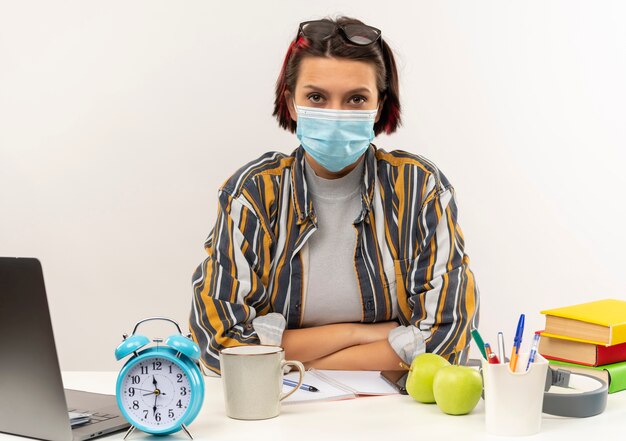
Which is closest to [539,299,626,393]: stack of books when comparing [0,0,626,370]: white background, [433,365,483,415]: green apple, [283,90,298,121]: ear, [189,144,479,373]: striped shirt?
[433,365,483,415]: green apple

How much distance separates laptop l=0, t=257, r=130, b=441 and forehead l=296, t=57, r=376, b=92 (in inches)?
38.0

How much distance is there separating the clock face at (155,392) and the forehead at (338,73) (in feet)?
2.94

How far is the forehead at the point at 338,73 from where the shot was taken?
187 centimetres

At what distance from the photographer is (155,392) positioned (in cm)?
120

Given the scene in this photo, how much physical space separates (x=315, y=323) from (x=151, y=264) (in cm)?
113

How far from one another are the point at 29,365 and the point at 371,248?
1.00 meters

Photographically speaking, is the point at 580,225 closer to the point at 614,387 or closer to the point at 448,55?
the point at 448,55

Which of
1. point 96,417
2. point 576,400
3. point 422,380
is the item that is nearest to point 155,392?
point 96,417

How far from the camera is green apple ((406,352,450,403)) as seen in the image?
52.6 inches

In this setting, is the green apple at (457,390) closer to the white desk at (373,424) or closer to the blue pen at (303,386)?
the white desk at (373,424)

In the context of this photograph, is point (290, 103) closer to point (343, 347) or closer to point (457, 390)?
point (343, 347)

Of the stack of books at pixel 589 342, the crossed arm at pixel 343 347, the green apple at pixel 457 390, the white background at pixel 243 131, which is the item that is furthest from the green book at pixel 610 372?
the white background at pixel 243 131

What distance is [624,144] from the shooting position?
290 cm

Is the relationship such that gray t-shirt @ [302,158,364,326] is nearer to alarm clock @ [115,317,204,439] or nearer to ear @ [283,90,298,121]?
ear @ [283,90,298,121]
